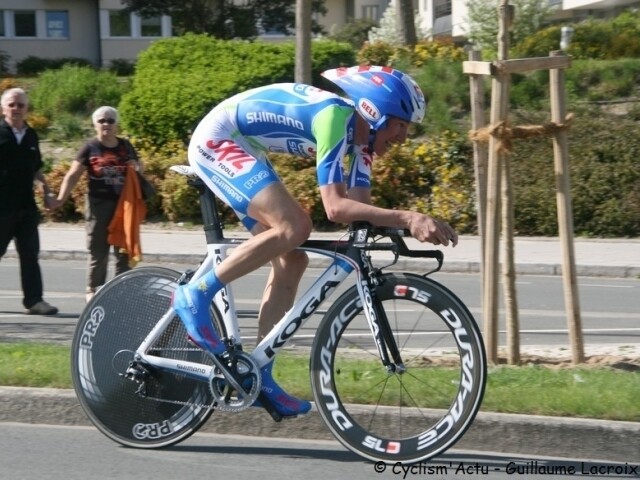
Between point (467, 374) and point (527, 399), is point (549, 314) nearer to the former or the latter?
point (527, 399)

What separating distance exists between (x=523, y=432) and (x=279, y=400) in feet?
3.65

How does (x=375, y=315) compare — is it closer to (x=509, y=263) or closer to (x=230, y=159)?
(x=230, y=159)

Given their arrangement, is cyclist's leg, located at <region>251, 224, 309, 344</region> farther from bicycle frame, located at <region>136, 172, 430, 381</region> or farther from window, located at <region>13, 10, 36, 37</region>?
window, located at <region>13, 10, 36, 37</region>

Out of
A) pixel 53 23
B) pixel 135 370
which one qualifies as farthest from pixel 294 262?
pixel 53 23

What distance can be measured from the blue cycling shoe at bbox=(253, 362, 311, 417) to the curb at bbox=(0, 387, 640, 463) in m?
0.27

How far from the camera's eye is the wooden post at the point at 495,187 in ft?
22.6

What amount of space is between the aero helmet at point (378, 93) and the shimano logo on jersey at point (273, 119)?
248 mm

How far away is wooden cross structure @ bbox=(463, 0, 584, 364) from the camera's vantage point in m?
6.84

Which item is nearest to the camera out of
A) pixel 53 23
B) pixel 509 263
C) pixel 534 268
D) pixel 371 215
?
pixel 371 215

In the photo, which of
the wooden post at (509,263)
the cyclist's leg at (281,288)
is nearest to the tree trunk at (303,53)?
the wooden post at (509,263)

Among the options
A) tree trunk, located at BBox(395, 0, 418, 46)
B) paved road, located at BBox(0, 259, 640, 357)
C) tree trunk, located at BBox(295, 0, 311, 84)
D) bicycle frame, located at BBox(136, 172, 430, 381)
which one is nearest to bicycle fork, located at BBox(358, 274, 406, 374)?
bicycle frame, located at BBox(136, 172, 430, 381)

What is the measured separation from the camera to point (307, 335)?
8.91m

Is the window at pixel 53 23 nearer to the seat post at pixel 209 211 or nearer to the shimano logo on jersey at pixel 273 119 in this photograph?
the seat post at pixel 209 211

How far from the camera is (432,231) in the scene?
4.95 meters
